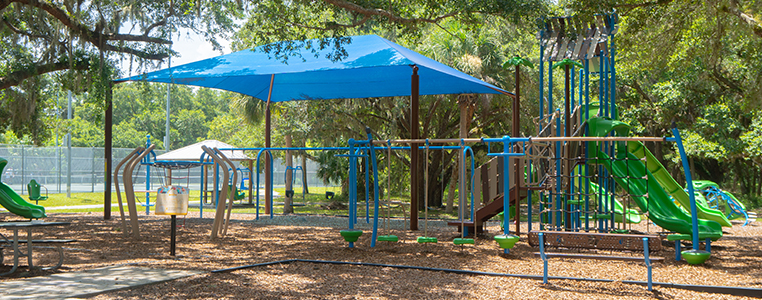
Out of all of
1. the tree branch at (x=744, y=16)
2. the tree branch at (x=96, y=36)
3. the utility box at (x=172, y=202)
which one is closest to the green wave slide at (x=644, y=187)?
the tree branch at (x=744, y=16)

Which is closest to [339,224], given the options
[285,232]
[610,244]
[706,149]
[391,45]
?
[285,232]

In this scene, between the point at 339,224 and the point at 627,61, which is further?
the point at 627,61

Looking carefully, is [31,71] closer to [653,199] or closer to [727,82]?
[653,199]

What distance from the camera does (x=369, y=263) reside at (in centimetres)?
618

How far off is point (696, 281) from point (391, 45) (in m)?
5.94

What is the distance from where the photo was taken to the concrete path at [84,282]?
14.5ft

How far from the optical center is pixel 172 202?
21.4ft

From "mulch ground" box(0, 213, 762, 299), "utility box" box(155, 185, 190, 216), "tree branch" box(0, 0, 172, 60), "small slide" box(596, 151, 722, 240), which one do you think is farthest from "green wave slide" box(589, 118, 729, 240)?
"tree branch" box(0, 0, 172, 60)

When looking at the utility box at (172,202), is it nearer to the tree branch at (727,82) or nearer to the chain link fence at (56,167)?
the chain link fence at (56,167)

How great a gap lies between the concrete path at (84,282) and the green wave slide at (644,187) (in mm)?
4905

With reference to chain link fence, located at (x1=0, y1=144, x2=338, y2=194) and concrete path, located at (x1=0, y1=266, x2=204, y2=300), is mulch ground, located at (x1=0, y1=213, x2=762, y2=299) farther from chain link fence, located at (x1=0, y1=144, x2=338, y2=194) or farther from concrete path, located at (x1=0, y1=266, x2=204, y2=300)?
chain link fence, located at (x1=0, y1=144, x2=338, y2=194)

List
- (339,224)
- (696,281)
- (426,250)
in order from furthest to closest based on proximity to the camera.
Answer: (339,224)
(426,250)
(696,281)

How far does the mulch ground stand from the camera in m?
4.86

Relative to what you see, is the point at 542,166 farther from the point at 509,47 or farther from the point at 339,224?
the point at 509,47
